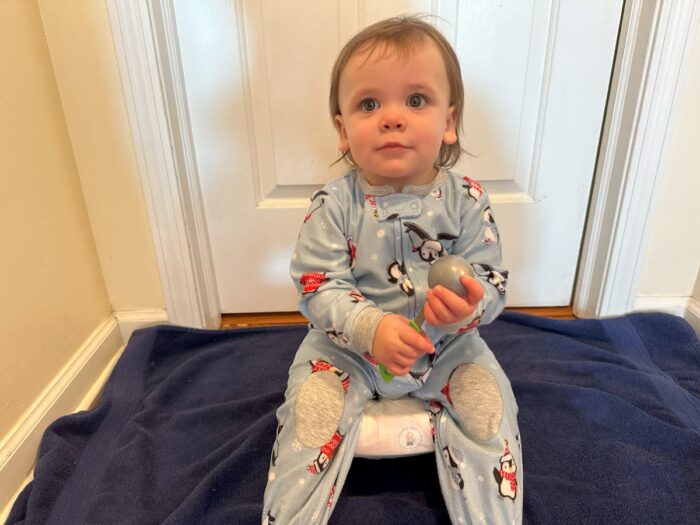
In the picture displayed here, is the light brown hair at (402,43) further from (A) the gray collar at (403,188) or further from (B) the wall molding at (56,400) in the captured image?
(B) the wall molding at (56,400)

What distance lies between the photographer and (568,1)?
38.2 inches

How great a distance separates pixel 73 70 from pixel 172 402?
0.63 m

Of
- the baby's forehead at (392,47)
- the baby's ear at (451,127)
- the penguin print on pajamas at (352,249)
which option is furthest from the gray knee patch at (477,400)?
the baby's forehead at (392,47)

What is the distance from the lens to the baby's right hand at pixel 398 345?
582 millimetres

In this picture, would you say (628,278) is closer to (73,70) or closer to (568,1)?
(568,1)

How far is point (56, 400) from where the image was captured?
34.1 inches

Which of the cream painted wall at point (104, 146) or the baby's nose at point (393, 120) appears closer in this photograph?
the baby's nose at point (393, 120)

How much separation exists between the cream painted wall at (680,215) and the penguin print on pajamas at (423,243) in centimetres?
62

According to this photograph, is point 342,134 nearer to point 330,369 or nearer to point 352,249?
point 352,249

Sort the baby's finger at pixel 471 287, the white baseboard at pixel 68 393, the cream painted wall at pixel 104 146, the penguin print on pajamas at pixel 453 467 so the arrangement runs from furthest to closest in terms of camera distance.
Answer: the cream painted wall at pixel 104 146
the white baseboard at pixel 68 393
the penguin print on pajamas at pixel 453 467
the baby's finger at pixel 471 287

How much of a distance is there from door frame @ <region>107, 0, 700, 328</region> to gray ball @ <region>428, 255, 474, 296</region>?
0.64m

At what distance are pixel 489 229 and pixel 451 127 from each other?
16cm

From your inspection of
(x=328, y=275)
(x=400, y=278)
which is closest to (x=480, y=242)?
(x=400, y=278)

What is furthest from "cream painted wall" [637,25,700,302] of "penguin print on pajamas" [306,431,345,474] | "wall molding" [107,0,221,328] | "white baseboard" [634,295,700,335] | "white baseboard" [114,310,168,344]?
"white baseboard" [114,310,168,344]
